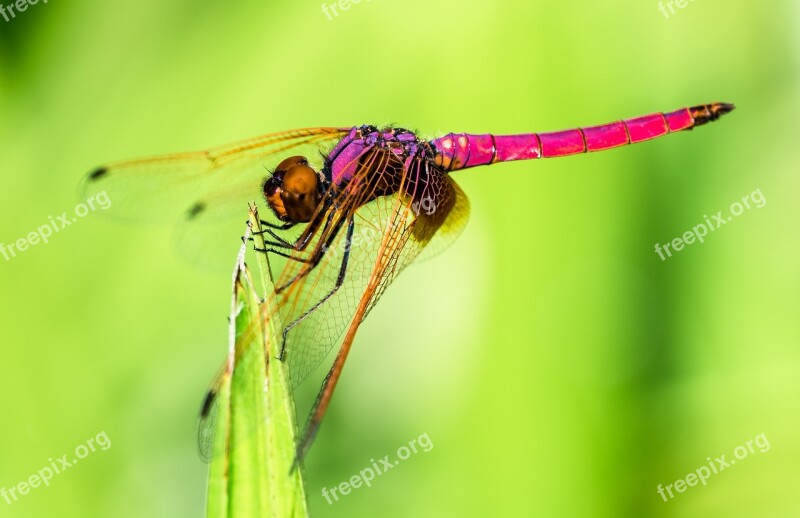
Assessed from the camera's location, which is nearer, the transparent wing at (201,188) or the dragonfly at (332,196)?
the dragonfly at (332,196)

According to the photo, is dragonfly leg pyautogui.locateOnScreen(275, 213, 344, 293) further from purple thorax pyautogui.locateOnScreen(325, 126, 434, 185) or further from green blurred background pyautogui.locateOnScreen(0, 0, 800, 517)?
green blurred background pyautogui.locateOnScreen(0, 0, 800, 517)

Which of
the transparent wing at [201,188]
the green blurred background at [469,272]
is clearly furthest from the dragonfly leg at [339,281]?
the green blurred background at [469,272]

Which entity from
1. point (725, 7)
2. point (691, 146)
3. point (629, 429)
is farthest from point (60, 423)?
point (725, 7)

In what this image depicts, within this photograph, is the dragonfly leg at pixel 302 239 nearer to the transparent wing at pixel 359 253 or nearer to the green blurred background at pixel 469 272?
the transparent wing at pixel 359 253

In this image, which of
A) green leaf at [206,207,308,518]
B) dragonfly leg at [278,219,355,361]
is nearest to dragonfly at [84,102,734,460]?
dragonfly leg at [278,219,355,361]

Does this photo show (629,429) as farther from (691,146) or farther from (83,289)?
(83,289)

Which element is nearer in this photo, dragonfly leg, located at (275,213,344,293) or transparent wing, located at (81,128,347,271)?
dragonfly leg, located at (275,213,344,293)

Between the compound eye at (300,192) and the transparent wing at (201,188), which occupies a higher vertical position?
the transparent wing at (201,188)

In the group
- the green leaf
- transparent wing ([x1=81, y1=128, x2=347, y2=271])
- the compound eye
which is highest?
transparent wing ([x1=81, y1=128, x2=347, y2=271])
